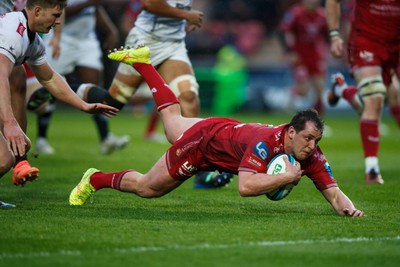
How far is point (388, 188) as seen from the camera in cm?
904

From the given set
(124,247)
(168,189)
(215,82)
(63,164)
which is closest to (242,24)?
(215,82)

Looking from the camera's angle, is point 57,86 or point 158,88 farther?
point 158,88

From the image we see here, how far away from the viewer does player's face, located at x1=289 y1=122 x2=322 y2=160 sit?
658 cm

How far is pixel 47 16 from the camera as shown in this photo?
6.89 metres

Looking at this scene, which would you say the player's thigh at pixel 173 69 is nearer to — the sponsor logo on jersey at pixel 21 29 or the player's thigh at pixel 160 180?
the player's thigh at pixel 160 180

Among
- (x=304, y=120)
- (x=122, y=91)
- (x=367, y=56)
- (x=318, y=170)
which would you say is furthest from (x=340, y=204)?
(x=122, y=91)

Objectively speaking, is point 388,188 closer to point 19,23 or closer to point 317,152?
point 317,152

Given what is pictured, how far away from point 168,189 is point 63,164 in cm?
449

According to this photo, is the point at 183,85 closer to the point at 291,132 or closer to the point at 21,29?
the point at 21,29

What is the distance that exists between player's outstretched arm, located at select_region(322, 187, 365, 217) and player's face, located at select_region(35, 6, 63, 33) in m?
2.59

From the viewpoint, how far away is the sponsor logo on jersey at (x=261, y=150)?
6.57m

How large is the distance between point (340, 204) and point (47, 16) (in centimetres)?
280

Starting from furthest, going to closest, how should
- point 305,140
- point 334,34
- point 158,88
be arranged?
point 334,34 → point 158,88 → point 305,140

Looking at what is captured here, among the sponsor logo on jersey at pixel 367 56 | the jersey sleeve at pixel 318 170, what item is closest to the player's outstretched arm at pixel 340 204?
the jersey sleeve at pixel 318 170
